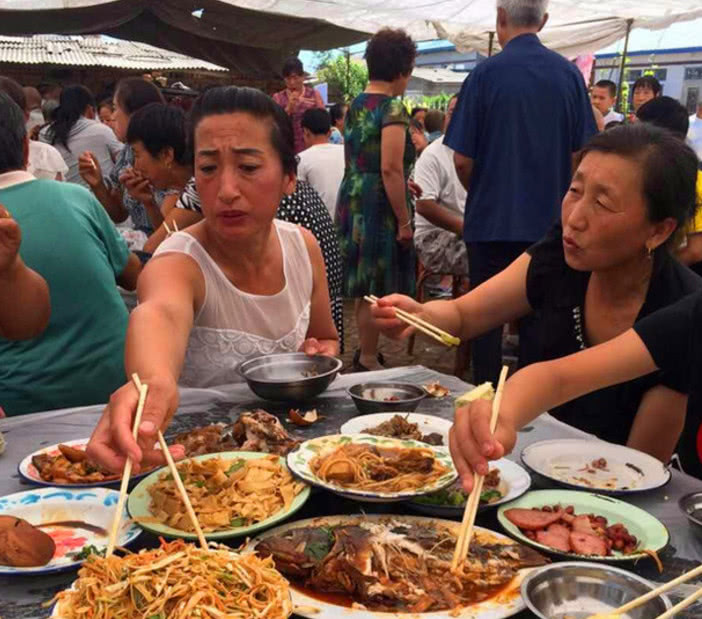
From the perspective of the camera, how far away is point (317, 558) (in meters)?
1.35

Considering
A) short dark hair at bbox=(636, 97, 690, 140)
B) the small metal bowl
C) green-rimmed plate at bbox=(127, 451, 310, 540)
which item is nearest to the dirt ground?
short dark hair at bbox=(636, 97, 690, 140)

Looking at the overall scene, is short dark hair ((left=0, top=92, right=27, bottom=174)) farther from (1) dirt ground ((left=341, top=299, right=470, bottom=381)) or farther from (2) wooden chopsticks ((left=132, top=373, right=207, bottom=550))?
(1) dirt ground ((left=341, top=299, right=470, bottom=381))

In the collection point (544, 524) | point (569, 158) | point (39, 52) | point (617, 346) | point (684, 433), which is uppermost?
point (39, 52)

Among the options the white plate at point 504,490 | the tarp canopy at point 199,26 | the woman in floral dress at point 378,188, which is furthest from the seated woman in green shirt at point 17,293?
the tarp canopy at point 199,26

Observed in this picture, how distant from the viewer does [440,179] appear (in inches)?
240

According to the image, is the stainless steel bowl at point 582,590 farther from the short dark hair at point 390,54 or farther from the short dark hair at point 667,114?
the short dark hair at point 390,54

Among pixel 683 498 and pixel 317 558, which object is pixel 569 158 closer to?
pixel 683 498

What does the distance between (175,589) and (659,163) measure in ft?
7.00

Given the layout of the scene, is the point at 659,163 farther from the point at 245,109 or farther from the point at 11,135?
the point at 11,135

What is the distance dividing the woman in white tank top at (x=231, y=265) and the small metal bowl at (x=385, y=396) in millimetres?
364

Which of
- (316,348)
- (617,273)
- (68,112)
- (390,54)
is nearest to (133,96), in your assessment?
(68,112)

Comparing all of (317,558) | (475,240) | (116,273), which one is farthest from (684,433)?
(116,273)

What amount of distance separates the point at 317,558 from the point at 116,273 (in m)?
2.37

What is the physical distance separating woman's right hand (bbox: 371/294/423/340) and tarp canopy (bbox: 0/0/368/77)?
6528 millimetres
